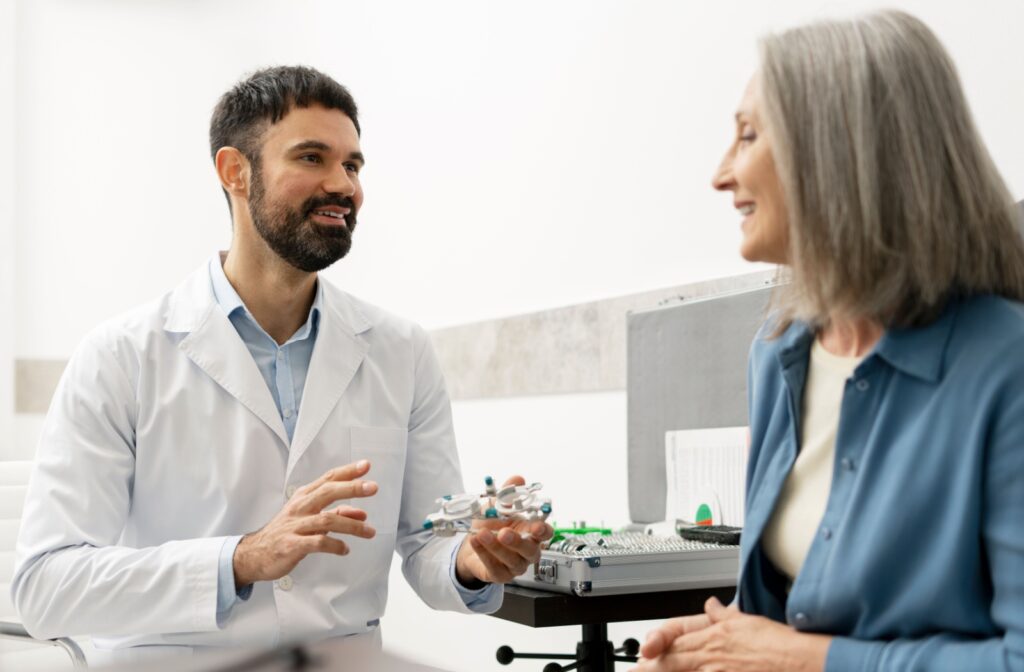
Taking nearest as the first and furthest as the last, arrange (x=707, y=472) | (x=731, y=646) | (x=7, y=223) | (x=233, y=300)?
(x=731, y=646) → (x=233, y=300) → (x=707, y=472) → (x=7, y=223)

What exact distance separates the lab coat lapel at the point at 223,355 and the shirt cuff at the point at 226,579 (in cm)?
26

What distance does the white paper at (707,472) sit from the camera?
239 centimetres

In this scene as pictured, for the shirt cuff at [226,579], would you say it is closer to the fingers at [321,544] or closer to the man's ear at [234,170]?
the fingers at [321,544]

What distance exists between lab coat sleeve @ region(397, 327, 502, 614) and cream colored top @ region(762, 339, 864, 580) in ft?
2.74

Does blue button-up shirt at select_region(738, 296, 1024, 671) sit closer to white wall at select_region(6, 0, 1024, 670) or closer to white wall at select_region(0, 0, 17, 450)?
white wall at select_region(6, 0, 1024, 670)

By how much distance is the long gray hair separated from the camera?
1.15 meters

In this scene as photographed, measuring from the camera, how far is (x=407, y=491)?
84.8 inches

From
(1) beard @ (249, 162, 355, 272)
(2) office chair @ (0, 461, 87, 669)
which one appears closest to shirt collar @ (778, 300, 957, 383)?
(1) beard @ (249, 162, 355, 272)

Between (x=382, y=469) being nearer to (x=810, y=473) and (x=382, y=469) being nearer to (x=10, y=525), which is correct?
(x=810, y=473)

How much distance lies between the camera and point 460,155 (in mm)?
4141

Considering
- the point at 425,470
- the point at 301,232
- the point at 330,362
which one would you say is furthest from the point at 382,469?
the point at 301,232

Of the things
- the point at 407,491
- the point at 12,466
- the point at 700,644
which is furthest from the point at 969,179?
the point at 12,466

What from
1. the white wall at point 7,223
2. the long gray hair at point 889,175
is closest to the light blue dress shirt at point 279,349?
the long gray hair at point 889,175

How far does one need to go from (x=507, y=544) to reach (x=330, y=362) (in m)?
0.56
